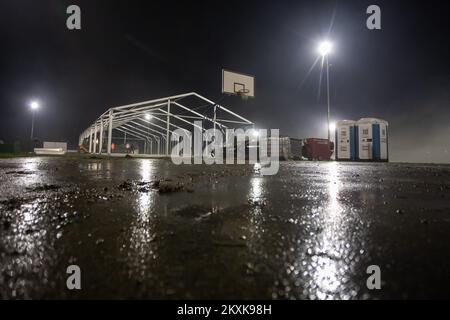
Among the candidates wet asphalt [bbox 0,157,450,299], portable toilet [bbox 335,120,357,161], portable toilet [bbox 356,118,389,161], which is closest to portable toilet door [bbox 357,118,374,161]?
portable toilet [bbox 356,118,389,161]

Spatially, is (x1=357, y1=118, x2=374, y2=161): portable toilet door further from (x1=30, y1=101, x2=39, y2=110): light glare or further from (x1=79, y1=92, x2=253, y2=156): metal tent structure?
(x1=30, y1=101, x2=39, y2=110): light glare

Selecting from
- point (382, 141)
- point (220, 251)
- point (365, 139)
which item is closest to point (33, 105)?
point (365, 139)

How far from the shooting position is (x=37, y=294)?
77cm

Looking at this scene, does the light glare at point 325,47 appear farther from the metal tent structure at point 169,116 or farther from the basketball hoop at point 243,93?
the metal tent structure at point 169,116

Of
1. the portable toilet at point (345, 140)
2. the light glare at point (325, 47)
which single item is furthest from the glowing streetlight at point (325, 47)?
Answer: the portable toilet at point (345, 140)

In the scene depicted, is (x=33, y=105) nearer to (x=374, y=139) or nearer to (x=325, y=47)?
(x=325, y=47)

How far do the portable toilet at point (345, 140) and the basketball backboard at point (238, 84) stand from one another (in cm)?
929

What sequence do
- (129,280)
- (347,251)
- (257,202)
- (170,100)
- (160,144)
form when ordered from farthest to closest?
(160,144) < (170,100) < (257,202) < (347,251) < (129,280)

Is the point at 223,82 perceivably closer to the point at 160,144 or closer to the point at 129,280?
the point at 160,144

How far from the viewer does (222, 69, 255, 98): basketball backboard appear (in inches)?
891

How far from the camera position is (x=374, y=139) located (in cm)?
1959
